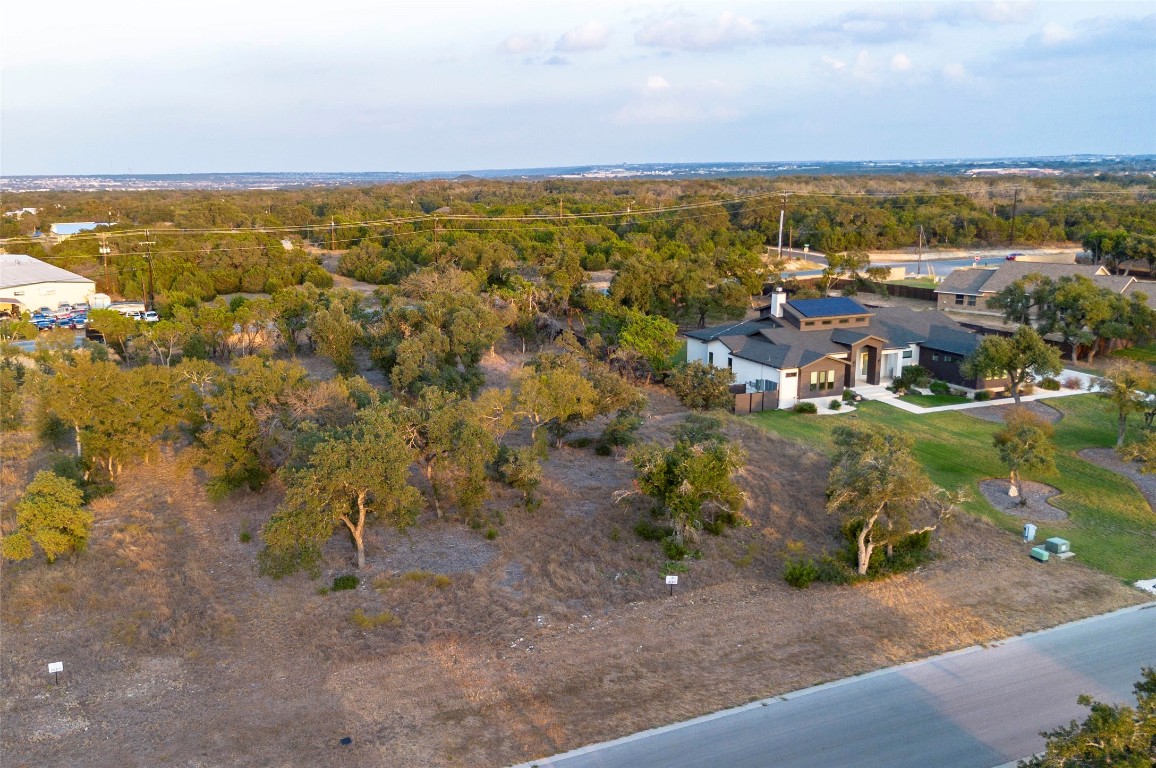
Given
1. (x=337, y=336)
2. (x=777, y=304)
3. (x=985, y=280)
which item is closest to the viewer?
(x=337, y=336)

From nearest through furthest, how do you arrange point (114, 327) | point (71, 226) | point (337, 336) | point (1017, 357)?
point (1017, 357) < point (337, 336) < point (114, 327) < point (71, 226)

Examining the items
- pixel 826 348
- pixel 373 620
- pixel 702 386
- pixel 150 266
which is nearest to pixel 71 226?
pixel 150 266

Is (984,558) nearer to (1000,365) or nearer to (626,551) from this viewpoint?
(626,551)

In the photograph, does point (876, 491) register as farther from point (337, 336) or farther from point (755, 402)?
point (337, 336)

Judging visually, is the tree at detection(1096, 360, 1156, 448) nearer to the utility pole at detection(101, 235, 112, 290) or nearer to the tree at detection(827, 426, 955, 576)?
the tree at detection(827, 426, 955, 576)

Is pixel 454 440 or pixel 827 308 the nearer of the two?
pixel 454 440

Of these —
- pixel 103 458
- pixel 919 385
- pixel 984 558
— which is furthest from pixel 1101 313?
pixel 103 458

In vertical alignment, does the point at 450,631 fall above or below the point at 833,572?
below
